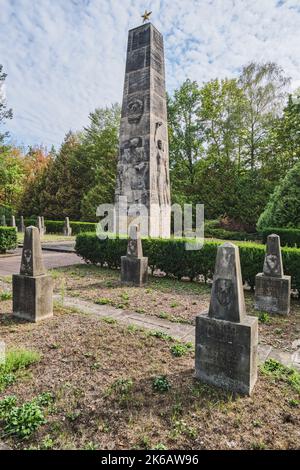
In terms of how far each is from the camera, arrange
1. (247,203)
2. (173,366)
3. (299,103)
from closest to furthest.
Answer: (173,366), (299,103), (247,203)

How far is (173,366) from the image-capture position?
3293mm

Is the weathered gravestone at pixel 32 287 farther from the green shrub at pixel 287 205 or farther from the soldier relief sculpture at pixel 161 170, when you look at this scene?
the green shrub at pixel 287 205

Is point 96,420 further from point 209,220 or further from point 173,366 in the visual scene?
point 209,220

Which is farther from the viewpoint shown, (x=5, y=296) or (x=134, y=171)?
(x=134, y=171)

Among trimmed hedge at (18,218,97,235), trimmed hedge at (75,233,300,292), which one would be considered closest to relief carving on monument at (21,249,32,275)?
trimmed hedge at (75,233,300,292)

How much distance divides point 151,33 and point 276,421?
49.2ft

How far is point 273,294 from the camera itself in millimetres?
5402

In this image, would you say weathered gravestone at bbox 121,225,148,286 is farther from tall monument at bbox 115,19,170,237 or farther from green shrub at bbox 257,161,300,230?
green shrub at bbox 257,161,300,230

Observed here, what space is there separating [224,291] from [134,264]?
4.89 metres

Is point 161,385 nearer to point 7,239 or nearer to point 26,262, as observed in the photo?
point 26,262

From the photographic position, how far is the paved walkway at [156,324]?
3586 mm

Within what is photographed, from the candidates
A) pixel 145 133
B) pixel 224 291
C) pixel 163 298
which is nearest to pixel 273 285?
pixel 163 298

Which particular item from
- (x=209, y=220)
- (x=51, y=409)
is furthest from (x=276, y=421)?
(x=209, y=220)
